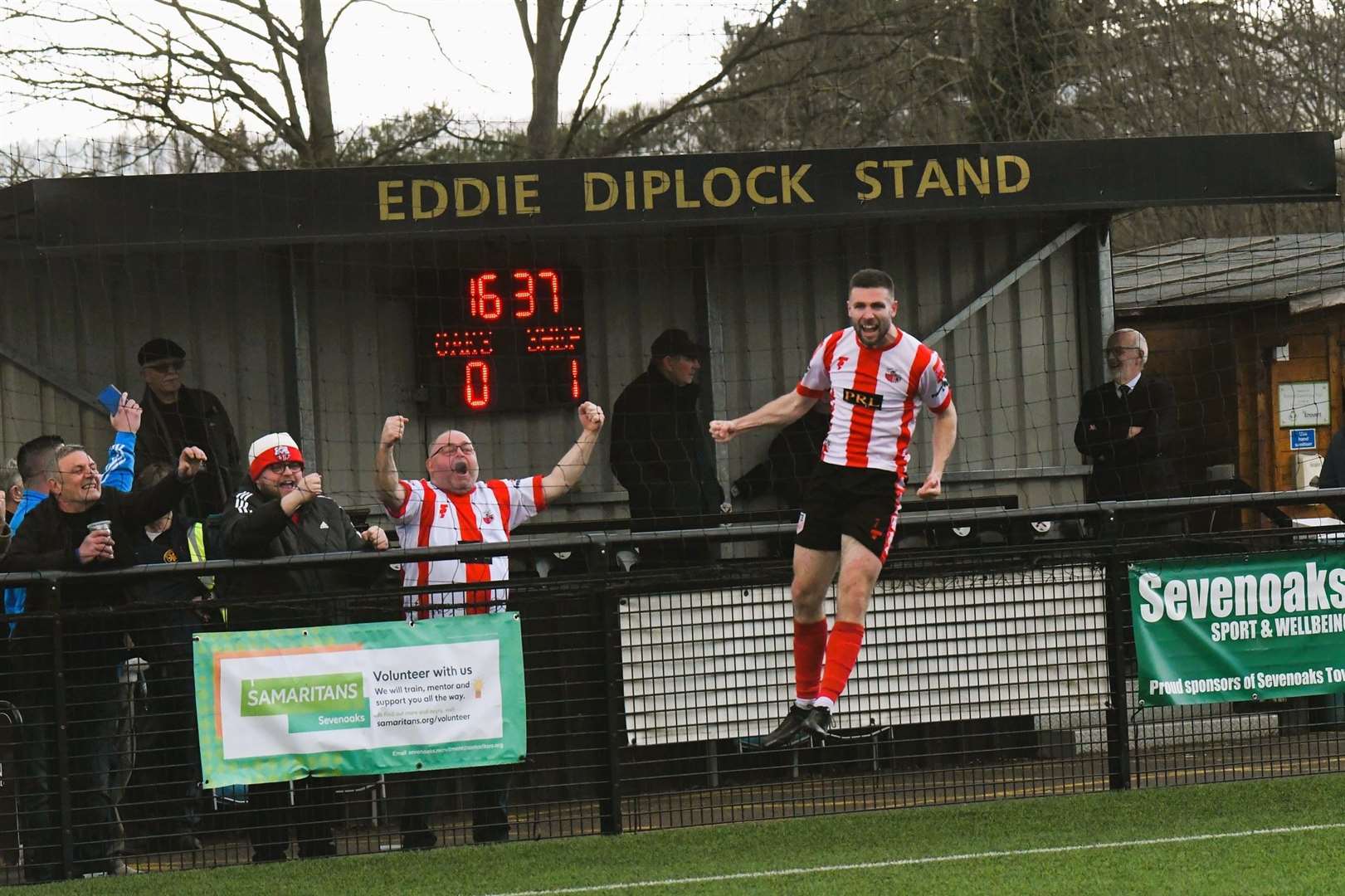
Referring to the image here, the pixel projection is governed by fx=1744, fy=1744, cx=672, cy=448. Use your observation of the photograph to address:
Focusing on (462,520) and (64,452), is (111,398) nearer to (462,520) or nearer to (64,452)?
(64,452)

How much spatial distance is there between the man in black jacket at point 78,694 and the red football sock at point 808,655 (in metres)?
2.58

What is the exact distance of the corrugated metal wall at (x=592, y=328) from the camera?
10.2m

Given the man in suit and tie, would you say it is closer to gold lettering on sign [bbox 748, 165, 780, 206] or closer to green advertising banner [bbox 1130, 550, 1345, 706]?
green advertising banner [bbox 1130, 550, 1345, 706]

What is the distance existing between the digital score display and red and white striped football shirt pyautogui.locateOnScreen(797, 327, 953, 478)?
3.76 m

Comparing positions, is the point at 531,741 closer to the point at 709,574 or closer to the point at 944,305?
the point at 709,574

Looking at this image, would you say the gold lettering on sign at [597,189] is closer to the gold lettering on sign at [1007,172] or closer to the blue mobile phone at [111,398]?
the gold lettering on sign at [1007,172]

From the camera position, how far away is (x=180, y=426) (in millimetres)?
9609

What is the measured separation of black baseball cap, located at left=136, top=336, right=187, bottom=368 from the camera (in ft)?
31.1

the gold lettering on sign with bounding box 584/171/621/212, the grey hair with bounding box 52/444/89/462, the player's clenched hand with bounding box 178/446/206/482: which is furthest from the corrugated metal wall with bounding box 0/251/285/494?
the player's clenched hand with bounding box 178/446/206/482

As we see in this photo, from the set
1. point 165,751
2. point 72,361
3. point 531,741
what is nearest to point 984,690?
point 531,741

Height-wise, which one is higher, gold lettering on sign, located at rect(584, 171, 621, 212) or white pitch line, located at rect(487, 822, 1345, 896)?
gold lettering on sign, located at rect(584, 171, 621, 212)

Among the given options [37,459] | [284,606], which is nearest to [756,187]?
[284,606]

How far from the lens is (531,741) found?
25.0 feet

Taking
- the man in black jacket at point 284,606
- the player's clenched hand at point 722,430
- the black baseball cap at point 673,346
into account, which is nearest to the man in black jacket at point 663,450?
the black baseball cap at point 673,346
